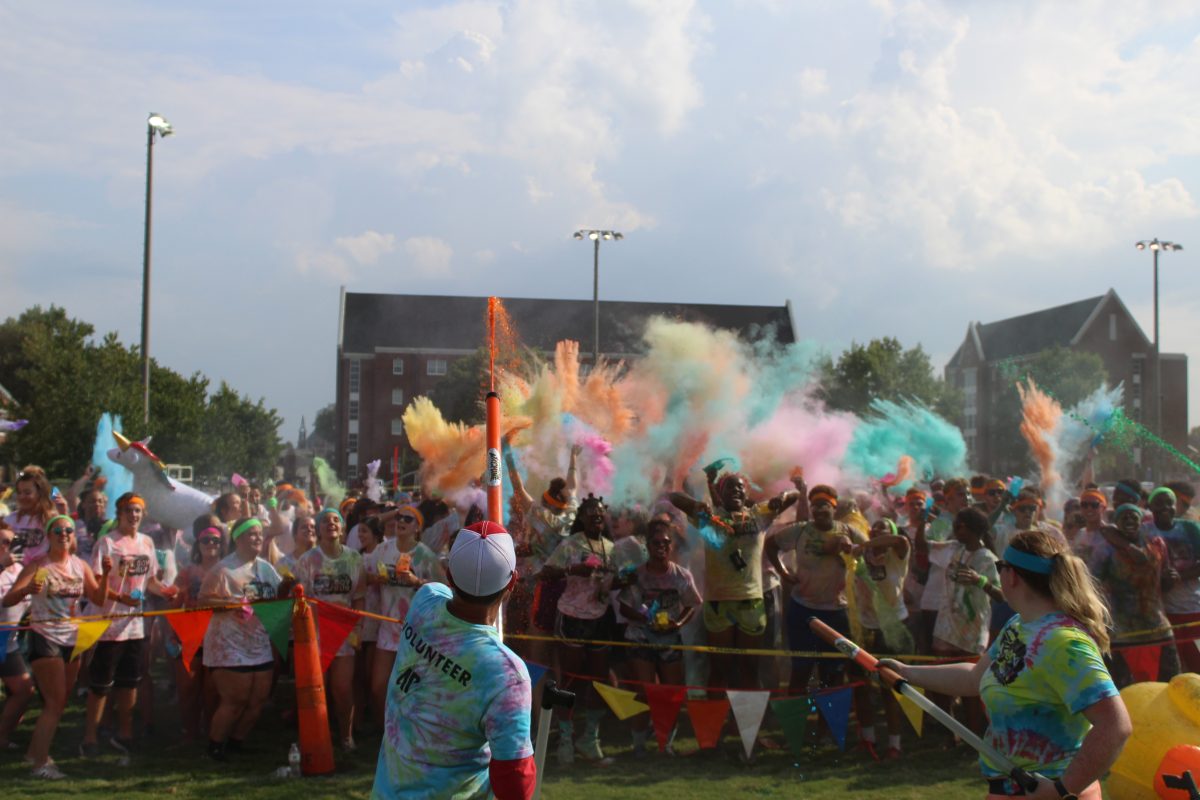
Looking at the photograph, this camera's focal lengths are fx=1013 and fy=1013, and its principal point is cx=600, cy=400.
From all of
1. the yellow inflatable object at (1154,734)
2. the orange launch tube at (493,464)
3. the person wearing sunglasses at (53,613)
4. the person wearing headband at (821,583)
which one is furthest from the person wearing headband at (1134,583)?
the person wearing sunglasses at (53,613)

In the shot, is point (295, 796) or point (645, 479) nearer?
point (295, 796)

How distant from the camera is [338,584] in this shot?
25.6 feet

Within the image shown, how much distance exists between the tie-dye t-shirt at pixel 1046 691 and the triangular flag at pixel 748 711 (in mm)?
4066

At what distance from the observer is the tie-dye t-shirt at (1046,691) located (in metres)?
3.24

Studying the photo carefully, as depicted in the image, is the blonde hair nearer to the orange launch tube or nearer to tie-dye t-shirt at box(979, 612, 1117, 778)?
tie-dye t-shirt at box(979, 612, 1117, 778)

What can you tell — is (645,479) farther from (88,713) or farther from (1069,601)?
(1069,601)

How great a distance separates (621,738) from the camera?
8.36 m

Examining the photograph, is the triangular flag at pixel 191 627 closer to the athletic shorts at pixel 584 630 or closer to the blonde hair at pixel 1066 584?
the athletic shorts at pixel 584 630

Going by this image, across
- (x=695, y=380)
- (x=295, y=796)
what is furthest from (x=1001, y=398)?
(x=295, y=796)

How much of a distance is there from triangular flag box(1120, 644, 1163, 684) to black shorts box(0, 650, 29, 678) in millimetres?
8263

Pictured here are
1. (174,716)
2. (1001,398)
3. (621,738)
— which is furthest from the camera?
(1001,398)

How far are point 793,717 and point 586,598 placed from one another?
179 cm

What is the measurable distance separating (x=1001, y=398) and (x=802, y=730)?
45502mm

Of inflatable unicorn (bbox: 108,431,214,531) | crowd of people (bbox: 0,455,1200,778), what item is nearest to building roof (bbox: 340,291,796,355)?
inflatable unicorn (bbox: 108,431,214,531)
